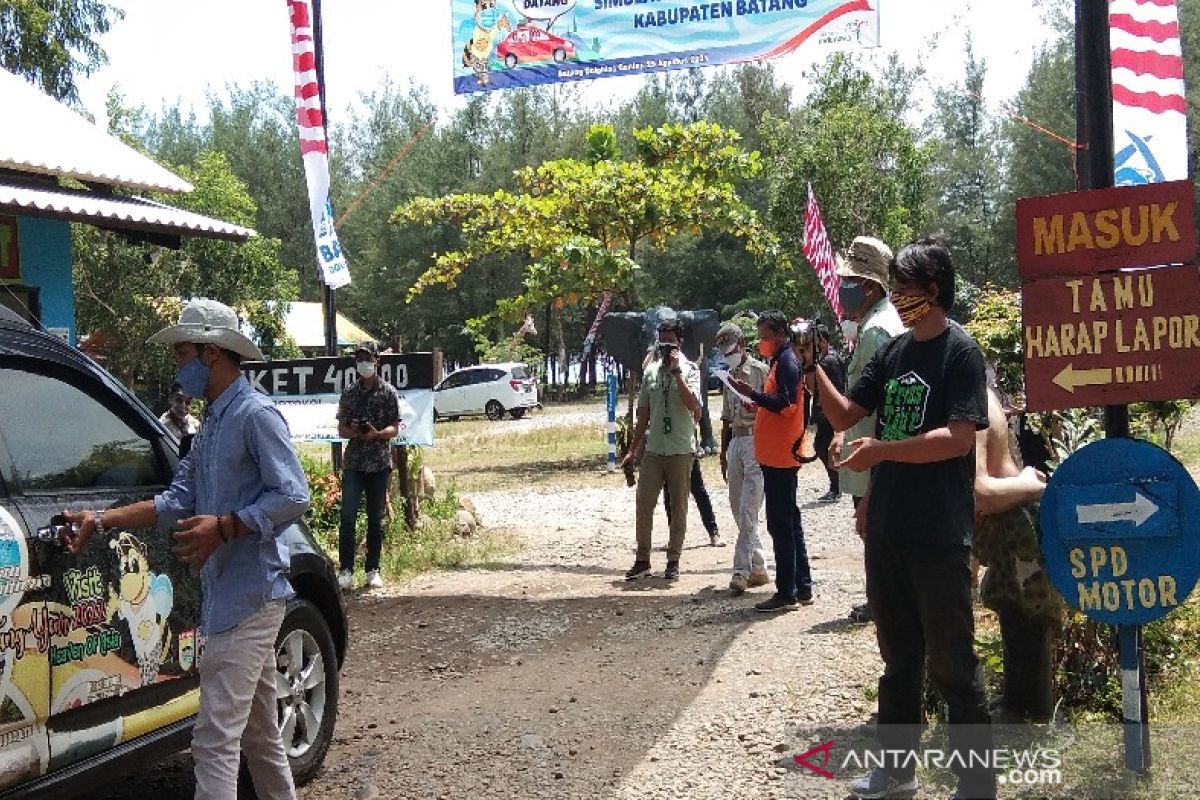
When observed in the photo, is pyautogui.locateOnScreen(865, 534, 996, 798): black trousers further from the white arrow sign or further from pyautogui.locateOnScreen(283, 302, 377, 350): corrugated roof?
pyautogui.locateOnScreen(283, 302, 377, 350): corrugated roof

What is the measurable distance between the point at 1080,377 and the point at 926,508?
86 centimetres

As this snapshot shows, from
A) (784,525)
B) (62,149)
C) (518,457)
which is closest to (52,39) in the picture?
(518,457)

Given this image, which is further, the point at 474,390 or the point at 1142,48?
the point at 474,390

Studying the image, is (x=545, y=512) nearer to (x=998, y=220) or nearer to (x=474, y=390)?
(x=474, y=390)

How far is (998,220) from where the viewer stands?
165 feet

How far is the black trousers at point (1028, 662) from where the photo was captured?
4.90 meters

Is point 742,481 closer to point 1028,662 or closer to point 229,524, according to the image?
point 1028,662

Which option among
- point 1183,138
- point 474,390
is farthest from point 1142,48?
point 474,390

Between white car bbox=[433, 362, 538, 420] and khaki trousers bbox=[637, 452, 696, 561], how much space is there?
28.3 metres

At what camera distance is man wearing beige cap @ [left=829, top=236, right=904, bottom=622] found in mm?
5695

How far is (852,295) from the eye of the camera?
19.6ft

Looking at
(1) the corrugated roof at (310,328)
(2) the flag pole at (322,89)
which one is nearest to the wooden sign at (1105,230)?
(2) the flag pole at (322,89)

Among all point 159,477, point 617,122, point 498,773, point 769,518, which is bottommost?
point 498,773

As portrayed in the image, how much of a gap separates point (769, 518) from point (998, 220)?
45888mm
